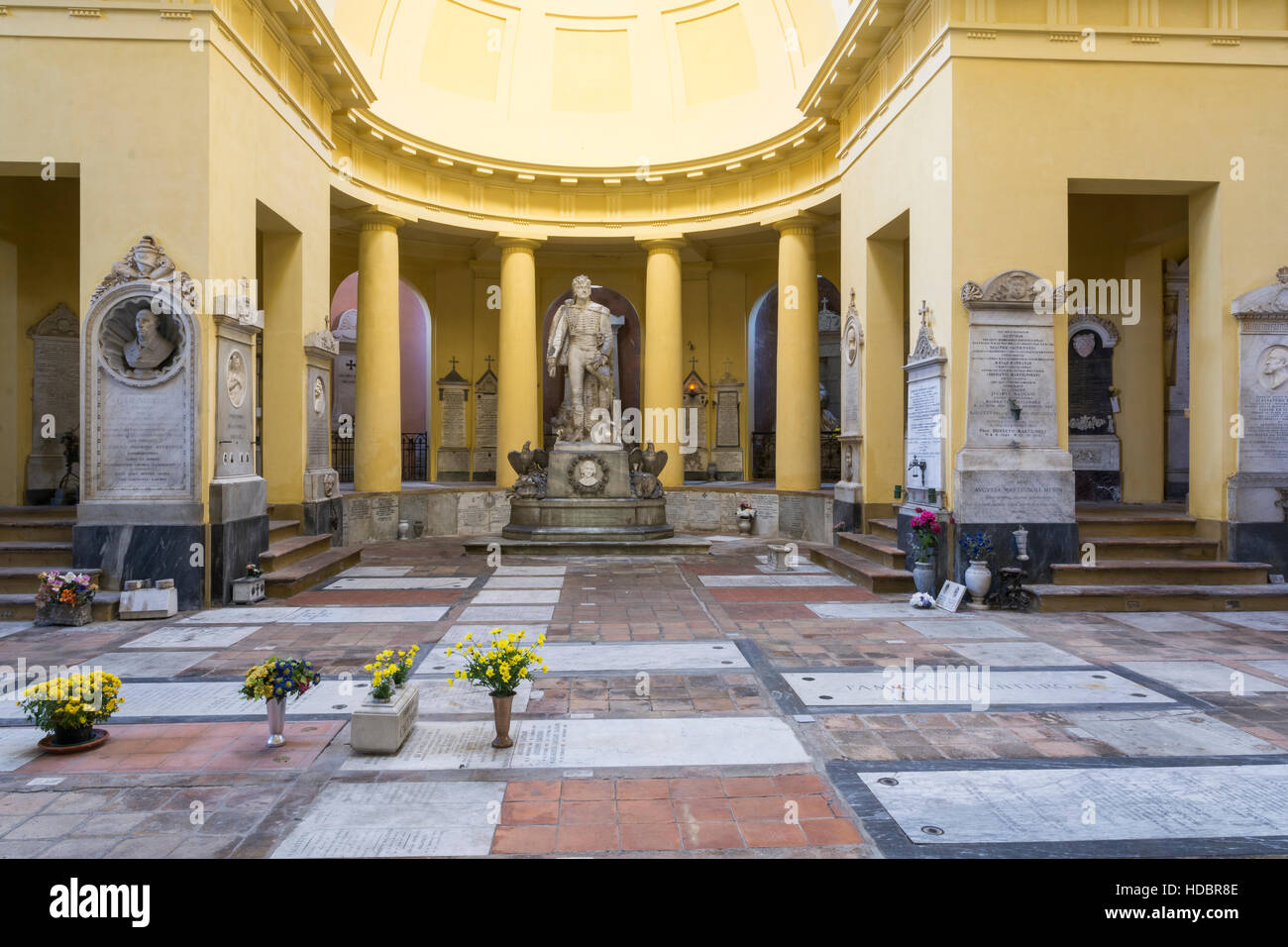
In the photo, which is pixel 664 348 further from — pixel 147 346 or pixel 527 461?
pixel 147 346

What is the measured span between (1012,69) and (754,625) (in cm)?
729

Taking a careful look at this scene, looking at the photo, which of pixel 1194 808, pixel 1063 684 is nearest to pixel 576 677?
pixel 1063 684

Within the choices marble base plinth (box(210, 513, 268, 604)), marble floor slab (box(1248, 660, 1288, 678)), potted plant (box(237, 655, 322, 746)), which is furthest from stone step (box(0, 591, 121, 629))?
marble floor slab (box(1248, 660, 1288, 678))

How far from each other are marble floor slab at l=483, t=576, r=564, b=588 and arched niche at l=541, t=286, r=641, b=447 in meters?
11.1

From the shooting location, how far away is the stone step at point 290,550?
36.5 feet

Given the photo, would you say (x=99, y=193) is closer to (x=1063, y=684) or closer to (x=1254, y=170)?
(x=1063, y=684)

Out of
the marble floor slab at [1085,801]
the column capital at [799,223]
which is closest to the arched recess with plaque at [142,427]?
the marble floor slab at [1085,801]

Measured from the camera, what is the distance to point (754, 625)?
898 centimetres

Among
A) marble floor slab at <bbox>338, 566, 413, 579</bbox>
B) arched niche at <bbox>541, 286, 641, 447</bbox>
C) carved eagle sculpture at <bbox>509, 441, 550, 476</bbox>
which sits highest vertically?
arched niche at <bbox>541, 286, 641, 447</bbox>

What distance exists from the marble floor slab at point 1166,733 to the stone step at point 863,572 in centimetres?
498

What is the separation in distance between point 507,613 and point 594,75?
590 inches

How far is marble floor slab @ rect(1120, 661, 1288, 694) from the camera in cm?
655

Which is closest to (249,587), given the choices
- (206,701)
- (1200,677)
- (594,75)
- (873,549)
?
(206,701)

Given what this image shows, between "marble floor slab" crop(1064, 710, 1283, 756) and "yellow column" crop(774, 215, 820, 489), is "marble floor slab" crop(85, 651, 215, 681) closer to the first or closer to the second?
"marble floor slab" crop(1064, 710, 1283, 756)
